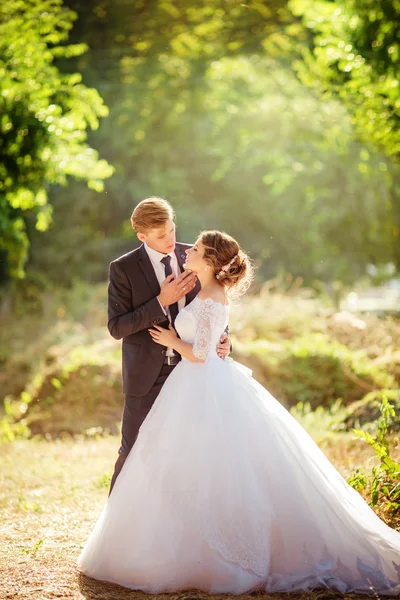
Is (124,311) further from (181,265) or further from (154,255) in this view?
(181,265)

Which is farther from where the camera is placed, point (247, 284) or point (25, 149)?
point (25, 149)

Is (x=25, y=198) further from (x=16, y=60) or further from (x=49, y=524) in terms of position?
(x=49, y=524)

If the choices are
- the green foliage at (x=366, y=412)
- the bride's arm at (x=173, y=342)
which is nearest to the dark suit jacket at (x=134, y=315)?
the bride's arm at (x=173, y=342)

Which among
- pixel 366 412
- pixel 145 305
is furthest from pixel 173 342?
pixel 366 412

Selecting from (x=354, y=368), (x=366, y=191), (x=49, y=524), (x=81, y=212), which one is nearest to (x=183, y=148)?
(x=81, y=212)

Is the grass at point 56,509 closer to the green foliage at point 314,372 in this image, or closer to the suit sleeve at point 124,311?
the suit sleeve at point 124,311

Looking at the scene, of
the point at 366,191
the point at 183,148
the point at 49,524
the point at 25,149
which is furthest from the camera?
the point at 183,148

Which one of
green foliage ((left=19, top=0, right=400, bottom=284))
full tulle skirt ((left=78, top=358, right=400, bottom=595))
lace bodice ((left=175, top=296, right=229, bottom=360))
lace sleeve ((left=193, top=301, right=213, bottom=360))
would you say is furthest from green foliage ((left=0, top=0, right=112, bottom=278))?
green foliage ((left=19, top=0, right=400, bottom=284))

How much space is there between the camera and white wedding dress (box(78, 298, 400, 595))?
13.4ft

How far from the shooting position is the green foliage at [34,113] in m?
8.99

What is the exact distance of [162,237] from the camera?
16.0 feet

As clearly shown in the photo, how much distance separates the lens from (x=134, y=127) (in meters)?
23.7

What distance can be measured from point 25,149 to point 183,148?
17.3m

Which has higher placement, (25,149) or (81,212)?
(25,149)
